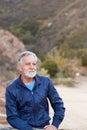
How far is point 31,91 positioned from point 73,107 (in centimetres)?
706

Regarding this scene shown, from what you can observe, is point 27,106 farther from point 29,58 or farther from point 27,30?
point 27,30

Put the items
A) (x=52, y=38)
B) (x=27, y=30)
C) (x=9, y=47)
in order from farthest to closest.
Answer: (x=27, y=30) < (x=52, y=38) < (x=9, y=47)

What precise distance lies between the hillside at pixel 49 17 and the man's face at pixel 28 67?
144ft

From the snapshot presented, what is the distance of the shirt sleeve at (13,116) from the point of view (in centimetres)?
556

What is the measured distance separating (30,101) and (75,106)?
286 inches

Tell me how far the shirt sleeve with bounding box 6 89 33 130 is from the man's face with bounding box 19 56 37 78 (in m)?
0.29

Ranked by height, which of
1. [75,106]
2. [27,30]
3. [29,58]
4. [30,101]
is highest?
[29,58]

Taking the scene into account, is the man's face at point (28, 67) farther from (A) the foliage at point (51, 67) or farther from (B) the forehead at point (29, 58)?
(A) the foliage at point (51, 67)

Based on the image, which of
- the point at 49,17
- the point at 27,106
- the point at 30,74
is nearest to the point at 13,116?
the point at 27,106

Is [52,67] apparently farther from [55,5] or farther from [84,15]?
[55,5]

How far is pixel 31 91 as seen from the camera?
5672 mm

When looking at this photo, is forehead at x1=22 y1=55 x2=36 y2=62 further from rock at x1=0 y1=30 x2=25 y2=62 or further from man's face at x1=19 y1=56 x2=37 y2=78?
rock at x1=0 y1=30 x2=25 y2=62

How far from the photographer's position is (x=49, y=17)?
63.7m

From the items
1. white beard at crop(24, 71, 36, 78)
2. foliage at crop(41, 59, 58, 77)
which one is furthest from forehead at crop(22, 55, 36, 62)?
foliage at crop(41, 59, 58, 77)
